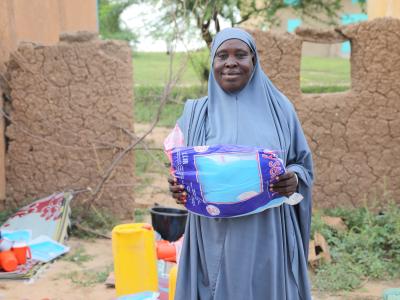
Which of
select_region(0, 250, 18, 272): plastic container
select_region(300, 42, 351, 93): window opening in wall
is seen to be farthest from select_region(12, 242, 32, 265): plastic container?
select_region(300, 42, 351, 93): window opening in wall

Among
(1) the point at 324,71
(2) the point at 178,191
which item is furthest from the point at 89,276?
(1) the point at 324,71

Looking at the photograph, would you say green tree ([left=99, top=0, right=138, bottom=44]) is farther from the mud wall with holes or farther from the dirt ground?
the dirt ground

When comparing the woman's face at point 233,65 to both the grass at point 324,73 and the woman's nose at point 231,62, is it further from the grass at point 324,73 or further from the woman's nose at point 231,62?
the grass at point 324,73

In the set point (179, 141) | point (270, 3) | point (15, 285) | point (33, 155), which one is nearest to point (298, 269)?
point (179, 141)

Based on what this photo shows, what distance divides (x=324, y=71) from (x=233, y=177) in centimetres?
1730

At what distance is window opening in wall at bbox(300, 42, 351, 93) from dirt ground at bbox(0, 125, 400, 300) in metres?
8.12

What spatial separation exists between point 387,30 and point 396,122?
0.83 metres

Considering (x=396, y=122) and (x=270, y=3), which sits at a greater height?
(x=270, y=3)

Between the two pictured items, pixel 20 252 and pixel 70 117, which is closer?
pixel 20 252

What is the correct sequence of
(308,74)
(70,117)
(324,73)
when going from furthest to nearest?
(324,73) → (308,74) → (70,117)

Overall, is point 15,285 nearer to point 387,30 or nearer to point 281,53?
point 281,53

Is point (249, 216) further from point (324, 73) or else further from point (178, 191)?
point (324, 73)

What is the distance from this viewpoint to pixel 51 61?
520cm

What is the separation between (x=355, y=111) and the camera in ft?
16.5
